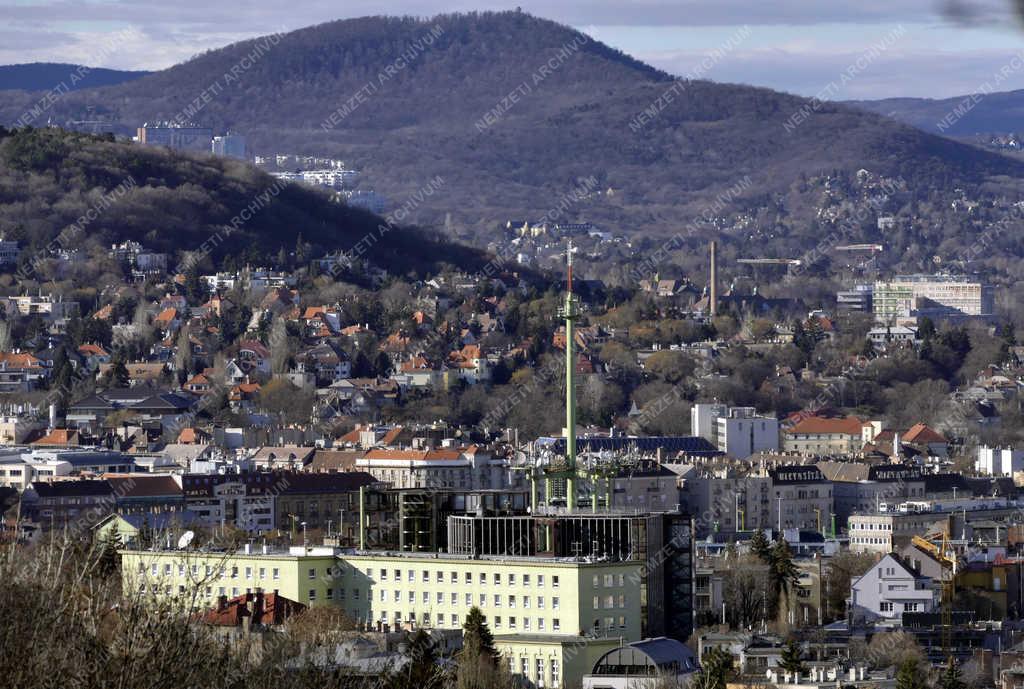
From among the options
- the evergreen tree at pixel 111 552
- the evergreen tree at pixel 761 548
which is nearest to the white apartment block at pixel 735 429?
the evergreen tree at pixel 761 548

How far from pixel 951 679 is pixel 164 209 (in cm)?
10952

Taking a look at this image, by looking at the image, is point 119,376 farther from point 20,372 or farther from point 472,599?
point 472,599

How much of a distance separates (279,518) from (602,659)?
3941 centimetres

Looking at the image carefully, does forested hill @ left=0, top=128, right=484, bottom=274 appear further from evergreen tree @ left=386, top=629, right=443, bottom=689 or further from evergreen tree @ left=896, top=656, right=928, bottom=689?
evergreen tree @ left=386, top=629, right=443, bottom=689

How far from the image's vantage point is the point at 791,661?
39.7 m

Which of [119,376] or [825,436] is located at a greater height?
[119,376]

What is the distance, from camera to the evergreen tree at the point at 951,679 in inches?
1560

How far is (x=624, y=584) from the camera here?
4584 centimetres

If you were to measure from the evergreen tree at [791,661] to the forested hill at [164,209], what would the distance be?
96786 millimetres

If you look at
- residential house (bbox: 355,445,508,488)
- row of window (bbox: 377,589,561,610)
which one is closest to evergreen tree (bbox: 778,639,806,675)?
row of window (bbox: 377,589,561,610)

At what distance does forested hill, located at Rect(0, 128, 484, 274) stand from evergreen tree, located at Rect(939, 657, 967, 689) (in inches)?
3823

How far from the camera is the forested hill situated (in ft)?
463

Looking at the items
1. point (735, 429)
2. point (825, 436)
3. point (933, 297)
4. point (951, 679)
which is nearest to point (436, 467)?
point (735, 429)

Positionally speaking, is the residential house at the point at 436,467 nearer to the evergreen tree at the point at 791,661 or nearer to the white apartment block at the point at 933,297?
the evergreen tree at the point at 791,661
